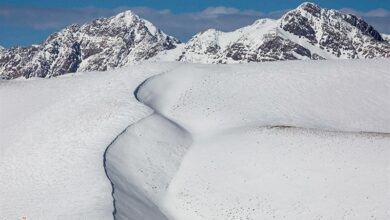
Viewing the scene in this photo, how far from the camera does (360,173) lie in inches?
1597

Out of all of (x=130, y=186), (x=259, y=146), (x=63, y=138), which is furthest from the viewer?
(x=259, y=146)

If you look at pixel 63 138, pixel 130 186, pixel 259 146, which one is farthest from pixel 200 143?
pixel 130 186

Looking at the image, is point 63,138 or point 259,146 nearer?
point 63,138

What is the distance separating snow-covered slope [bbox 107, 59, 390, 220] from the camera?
39.2 meters

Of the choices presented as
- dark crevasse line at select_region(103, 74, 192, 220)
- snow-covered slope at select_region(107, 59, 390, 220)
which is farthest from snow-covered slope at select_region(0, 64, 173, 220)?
snow-covered slope at select_region(107, 59, 390, 220)

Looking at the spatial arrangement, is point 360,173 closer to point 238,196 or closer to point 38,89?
point 238,196

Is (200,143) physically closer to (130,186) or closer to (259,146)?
(259,146)

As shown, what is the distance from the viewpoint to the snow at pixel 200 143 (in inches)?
1500

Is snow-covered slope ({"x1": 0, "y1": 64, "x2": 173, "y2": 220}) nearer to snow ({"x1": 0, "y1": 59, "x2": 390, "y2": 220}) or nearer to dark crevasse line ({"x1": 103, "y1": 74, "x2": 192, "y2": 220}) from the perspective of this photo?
snow ({"x1": 0, "y1": 59, "x2": 390, "y2": 220})

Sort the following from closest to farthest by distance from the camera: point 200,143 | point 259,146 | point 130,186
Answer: point 130,186, point 259,146, point 200,143

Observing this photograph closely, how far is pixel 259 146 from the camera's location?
47.5 m

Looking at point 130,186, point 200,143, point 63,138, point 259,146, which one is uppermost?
point 130,186

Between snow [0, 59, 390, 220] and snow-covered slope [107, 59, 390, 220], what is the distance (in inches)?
4.5

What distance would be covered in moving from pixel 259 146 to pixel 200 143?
641cm
